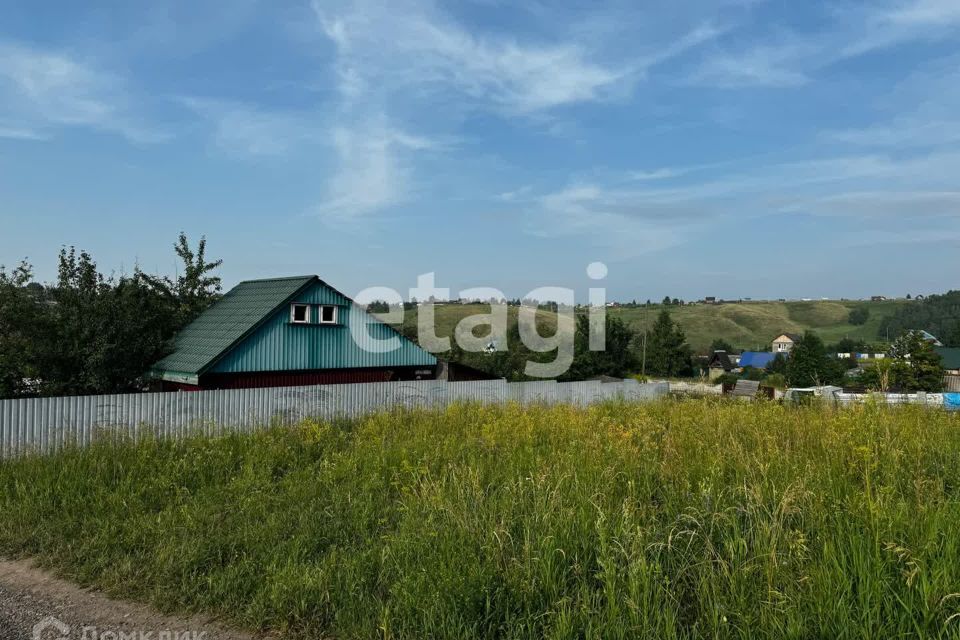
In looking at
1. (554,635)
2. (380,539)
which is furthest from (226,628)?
(554,635)

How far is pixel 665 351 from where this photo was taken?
62281mm

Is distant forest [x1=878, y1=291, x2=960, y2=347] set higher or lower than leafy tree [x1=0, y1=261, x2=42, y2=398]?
higher

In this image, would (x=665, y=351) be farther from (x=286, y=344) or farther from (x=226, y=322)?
(x=226, y=322)

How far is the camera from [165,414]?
11727 mm

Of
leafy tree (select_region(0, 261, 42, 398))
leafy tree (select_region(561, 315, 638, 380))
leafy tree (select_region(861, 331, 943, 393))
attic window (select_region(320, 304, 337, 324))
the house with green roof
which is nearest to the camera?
leafy tree (select_region(0, 261, 42, 398))

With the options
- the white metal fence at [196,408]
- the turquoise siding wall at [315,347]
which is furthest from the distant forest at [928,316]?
the white metal fence at [196,408]

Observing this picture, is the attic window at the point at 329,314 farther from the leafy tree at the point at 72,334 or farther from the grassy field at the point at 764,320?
the grassy field at the point at 764,320

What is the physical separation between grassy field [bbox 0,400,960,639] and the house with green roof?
342 inches

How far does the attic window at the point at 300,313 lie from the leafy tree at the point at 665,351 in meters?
49.7

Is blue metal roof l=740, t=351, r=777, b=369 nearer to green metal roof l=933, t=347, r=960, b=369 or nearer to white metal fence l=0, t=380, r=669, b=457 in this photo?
green metal roof l=933, t=347, r=960, b=369

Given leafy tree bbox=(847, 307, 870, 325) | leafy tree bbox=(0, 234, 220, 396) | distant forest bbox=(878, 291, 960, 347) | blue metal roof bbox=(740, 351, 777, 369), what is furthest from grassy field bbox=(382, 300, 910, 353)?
leafy tree bbox=(0, 234, 220, 396)

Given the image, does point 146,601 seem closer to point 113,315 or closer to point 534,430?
point 534,430

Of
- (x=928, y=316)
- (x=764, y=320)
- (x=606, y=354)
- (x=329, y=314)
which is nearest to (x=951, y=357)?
(x=606, y=354)

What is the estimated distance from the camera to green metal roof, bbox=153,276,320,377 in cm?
1594
